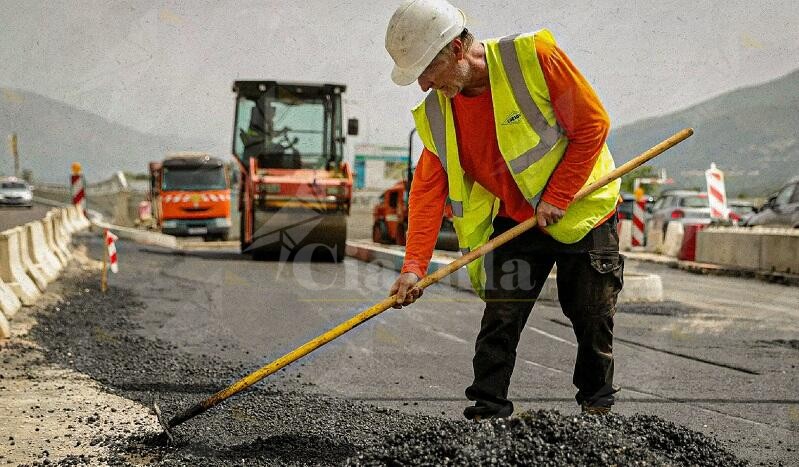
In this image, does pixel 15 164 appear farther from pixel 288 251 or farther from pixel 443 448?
pixel 443 448

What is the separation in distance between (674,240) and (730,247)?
3749 mm

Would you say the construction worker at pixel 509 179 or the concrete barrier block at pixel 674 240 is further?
the concrete barrier block at pixel 674 240

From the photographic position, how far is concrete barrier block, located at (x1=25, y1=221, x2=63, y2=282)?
33.6ft

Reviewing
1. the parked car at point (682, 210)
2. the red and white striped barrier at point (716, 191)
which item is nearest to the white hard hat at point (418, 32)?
the red and white striped barrier at point (716, 191)

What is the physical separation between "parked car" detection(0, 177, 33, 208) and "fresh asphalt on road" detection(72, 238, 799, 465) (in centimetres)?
3327

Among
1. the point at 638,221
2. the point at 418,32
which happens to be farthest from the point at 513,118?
the point at 638,221

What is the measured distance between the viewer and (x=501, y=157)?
3799 millimetres

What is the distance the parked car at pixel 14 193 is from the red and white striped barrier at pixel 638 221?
31222mm

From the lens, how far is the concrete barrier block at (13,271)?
834cm

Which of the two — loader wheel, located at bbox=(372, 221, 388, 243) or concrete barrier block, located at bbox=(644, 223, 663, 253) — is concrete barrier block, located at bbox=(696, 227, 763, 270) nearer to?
concrete barrier block, located at bbox=(644, 223, 663, 253)

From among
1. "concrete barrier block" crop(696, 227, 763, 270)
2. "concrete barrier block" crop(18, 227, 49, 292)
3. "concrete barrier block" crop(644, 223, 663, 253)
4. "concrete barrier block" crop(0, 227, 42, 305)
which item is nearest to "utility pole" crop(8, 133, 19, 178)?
"concrete barrier block" crop(644, 223, 663, 253)

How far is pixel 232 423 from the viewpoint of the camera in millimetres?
4406

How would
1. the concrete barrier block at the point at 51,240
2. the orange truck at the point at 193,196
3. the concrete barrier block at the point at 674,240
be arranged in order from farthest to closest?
the orange truck at the point at 193,196 → the concrete barrier block at the point at 674,240 → the concrete barrier block at the point at 51,240

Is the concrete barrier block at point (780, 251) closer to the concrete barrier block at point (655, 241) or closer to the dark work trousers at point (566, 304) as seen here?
the concrete barrier block at point (655, 241)
